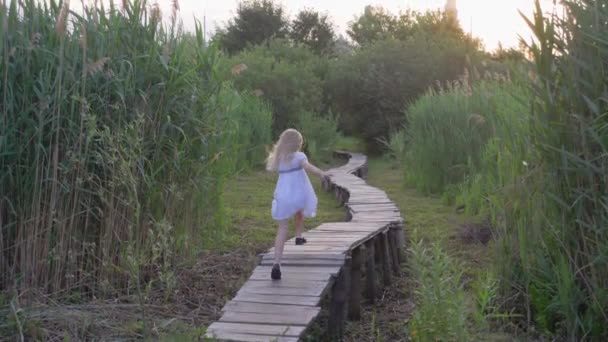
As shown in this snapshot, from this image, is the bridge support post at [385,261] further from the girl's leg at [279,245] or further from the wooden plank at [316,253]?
the girl's leg at [279,245]

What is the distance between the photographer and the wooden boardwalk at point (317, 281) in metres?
4.58

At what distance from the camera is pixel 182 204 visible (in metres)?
6.32

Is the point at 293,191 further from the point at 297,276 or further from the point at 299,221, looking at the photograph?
the point at 297,276

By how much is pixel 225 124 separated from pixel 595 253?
3.52 m

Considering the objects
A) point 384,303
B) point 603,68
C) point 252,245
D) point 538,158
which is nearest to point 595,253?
point 538,158

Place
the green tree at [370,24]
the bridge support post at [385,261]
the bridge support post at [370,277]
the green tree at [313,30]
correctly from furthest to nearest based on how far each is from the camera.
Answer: the green tree at [370,24], the green tree at [313,30], the bridge support post at [385,261], the bridge support post at [370,277]

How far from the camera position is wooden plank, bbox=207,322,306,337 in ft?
14.4

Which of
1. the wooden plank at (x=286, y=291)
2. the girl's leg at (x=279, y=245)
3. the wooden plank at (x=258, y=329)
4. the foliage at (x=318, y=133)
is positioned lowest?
the wooden plank at (x=258, y=329)

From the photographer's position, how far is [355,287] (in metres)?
6.35

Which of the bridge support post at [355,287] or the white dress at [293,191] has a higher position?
the white dress at [293,191]

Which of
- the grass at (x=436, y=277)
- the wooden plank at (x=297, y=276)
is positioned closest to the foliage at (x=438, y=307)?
the grass at (x=436, y=277)

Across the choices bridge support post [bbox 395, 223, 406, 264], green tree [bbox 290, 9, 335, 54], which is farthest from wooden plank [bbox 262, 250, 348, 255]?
green tree [bbox 290, 9, 335, 54]

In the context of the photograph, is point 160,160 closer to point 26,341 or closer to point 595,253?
point 26,341

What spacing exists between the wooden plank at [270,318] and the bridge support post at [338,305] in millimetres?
860
